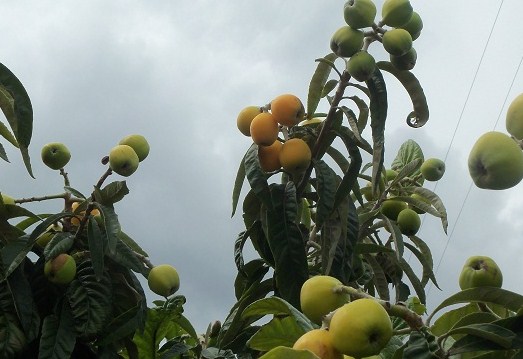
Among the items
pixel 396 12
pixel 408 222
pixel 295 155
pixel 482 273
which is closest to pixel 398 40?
pixel 396 12

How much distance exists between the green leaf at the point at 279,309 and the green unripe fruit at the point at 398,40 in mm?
1035

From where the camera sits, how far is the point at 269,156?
2492 millimetres

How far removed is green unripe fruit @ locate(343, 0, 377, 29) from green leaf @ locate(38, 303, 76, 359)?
1.31 meters

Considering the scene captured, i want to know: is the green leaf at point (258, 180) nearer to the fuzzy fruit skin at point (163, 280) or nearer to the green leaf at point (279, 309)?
the fuzzy fruit skin at point (163, 280)

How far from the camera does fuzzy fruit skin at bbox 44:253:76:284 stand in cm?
257

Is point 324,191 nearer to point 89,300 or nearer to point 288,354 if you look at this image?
point 89,300

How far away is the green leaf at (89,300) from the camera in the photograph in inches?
101

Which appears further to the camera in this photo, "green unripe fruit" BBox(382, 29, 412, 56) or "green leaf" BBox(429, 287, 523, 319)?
"green unripe fruit" BBox(382, 29, 412, 56)

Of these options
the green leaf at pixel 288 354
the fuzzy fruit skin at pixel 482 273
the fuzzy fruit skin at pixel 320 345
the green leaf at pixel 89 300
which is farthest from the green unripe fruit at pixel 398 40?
the green leaf at pixel 288 354

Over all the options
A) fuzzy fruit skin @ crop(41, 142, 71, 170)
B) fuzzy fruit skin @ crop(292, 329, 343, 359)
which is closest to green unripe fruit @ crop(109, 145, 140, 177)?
fuzzy fruit skin @ crop(41, 142, 71, 170)

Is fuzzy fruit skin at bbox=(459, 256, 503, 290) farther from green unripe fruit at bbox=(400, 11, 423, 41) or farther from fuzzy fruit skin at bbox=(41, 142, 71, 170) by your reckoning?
fuzzy fruit skin at bbox=(41, 142, 71, 170)

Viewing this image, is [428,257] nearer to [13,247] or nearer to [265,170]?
[265,170]

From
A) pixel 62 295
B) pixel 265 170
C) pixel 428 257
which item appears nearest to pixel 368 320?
pixel 265 170

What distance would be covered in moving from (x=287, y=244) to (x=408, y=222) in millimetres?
761
